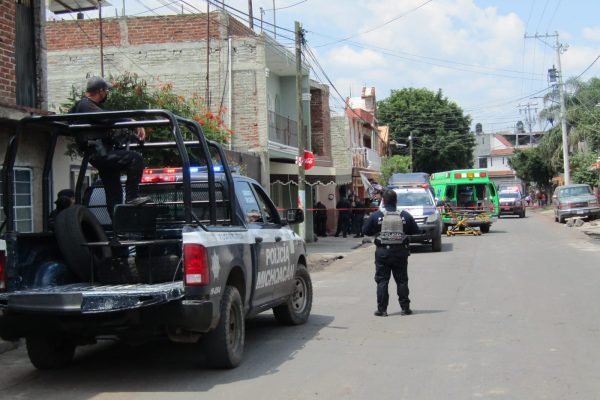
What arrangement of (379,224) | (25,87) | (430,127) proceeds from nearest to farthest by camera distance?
(379,224) → (25,87) → (430,127)

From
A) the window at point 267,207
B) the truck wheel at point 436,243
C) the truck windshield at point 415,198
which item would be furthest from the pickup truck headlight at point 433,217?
the window at point 267,207

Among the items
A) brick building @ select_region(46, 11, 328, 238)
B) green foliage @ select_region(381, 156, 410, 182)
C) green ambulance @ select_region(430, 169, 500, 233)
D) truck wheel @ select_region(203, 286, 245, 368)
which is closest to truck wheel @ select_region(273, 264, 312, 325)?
truck wheel @ select_region(203, 286, 245, 368)

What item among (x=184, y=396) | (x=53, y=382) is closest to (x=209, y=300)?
(x=184, y=396)

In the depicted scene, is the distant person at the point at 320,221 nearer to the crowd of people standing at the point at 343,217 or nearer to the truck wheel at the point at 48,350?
the crowd of people standing at the point at 343,217

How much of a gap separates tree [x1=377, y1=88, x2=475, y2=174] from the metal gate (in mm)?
54558

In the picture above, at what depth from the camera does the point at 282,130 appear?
26.2 m

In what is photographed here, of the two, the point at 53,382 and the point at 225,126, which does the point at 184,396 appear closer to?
the point at 53,382

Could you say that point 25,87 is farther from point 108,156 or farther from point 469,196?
point 469,196

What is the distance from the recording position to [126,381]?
20.4 ft

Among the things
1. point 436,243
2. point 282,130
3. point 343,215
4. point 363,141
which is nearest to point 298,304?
point 436,243

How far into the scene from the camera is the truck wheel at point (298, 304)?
880 cm

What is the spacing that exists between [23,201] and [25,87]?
2.07m

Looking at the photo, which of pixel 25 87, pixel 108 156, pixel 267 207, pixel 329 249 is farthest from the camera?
pixel 329 249

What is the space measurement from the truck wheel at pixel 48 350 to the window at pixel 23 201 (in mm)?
4419
